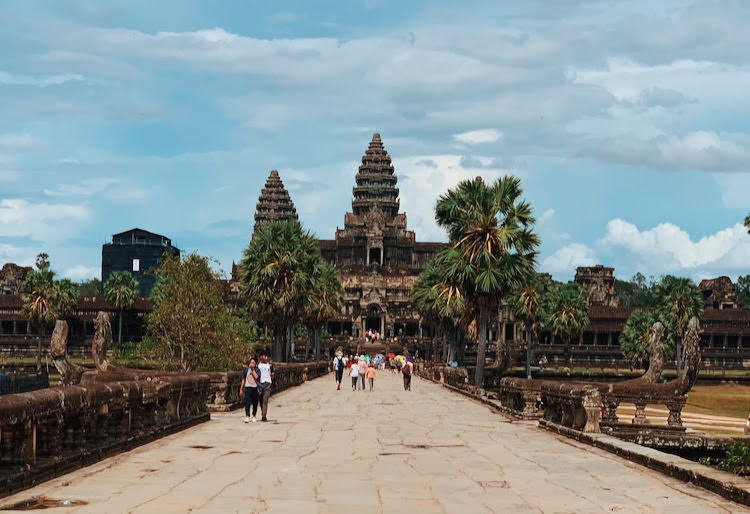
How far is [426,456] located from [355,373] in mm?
32850

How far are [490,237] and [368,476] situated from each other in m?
32.8

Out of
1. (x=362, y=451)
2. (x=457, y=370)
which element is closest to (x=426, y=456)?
(x=362, y=451)

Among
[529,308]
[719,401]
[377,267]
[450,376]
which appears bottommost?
[719,401]

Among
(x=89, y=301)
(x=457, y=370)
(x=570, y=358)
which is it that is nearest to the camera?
(x=457, y=370)

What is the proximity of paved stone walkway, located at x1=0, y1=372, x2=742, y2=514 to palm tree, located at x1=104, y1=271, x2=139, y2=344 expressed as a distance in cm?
11373

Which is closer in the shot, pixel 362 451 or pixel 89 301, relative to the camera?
pixel 362 451

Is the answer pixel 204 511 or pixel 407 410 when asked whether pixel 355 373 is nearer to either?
pixel 407 410

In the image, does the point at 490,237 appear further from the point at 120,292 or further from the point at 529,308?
the point at 120,292

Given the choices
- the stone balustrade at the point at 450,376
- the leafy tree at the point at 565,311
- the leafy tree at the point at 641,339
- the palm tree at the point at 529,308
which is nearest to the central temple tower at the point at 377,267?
the leafy tree at the point at 565,311

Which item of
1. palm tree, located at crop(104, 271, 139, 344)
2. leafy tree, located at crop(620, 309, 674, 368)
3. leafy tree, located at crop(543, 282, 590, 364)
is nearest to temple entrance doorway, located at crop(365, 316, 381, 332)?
palm tree, located at crop(104, 271, 139, 344)

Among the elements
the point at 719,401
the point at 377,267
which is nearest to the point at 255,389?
the point at 719,401

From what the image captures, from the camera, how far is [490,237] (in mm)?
47875

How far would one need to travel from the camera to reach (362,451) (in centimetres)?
1945

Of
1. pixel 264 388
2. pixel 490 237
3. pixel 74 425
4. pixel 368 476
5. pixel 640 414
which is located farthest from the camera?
pixel 490 237
